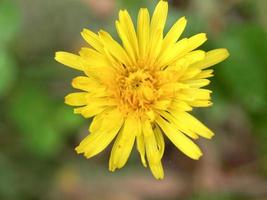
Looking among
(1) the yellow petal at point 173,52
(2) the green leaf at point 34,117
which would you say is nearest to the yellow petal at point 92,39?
(1) the yellow petal at point 173,52

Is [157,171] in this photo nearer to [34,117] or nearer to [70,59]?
[70,59]

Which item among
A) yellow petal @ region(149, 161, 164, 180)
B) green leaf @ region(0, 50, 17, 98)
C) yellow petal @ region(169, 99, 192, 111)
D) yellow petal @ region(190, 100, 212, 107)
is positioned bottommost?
yellow petal @ region(149, 161, 164, 180)

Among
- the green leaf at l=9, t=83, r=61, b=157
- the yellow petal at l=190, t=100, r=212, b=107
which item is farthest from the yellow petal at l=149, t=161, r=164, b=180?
the green leaf at l=9, t=83, r=61, b=157

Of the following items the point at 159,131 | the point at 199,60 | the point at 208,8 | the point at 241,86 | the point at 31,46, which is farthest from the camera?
the point at 31,46

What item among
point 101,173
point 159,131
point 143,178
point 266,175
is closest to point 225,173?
point 266,175

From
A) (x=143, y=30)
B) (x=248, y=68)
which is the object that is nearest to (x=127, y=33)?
(x=143, y=30)

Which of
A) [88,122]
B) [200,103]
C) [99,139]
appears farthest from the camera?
[88,122]

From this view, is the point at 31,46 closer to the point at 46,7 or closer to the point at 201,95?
the point at 46,7

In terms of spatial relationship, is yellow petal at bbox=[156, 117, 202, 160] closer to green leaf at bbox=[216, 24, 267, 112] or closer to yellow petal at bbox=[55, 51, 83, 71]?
yellow petal at bbox=[55, 51, 83, 71]
